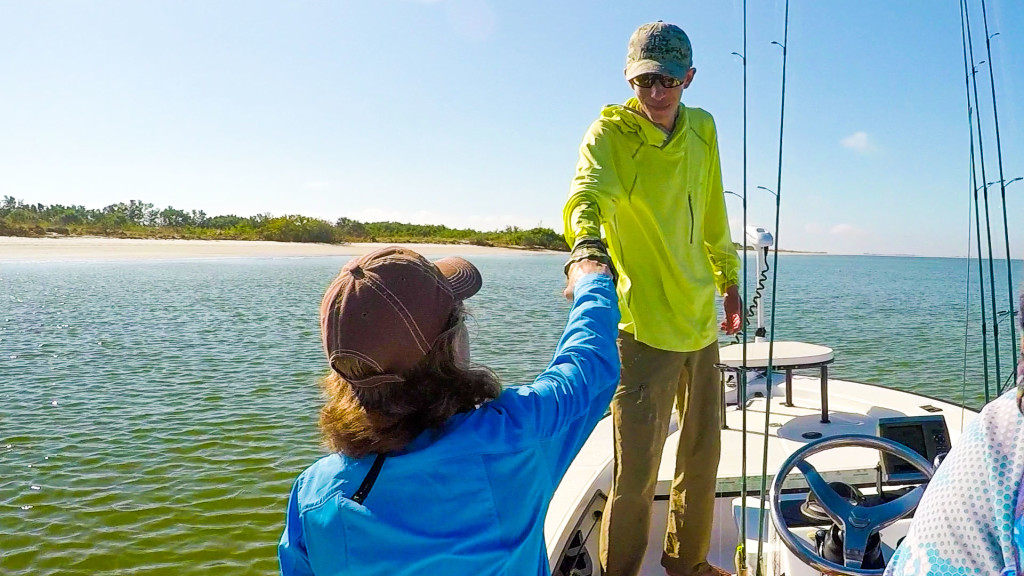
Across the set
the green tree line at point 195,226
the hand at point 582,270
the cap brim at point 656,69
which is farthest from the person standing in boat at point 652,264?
the green tree line at point 195,226

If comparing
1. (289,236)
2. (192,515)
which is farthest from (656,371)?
(289,236)

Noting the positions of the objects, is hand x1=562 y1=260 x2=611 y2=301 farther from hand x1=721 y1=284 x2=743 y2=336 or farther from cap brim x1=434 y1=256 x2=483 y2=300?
hand x1=721 y1=284 x2=743 y2=336

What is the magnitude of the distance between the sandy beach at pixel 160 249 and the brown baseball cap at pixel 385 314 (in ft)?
105

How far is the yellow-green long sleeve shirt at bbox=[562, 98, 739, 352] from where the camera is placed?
7.52ft

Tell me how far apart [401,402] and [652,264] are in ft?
4.34

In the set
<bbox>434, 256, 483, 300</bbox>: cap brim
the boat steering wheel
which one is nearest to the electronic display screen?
the boat steering wheel

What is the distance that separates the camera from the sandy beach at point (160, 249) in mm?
37844

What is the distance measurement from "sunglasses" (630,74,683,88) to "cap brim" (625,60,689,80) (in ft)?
0.06

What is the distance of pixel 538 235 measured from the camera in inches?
2352

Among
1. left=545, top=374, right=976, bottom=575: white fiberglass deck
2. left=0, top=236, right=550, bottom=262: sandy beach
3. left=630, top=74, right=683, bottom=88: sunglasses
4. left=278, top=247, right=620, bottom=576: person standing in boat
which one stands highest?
left=0, top=236, right=550, bottom=262: sandy beach

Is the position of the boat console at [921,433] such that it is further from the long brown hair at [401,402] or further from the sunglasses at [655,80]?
the long brown hair at [401,402]

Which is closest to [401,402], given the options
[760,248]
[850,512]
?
[850,512]

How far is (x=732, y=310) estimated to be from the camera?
271 centimetres

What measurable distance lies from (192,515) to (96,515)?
27.8 inches
